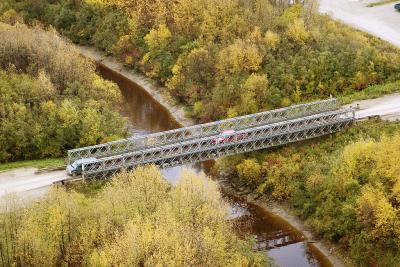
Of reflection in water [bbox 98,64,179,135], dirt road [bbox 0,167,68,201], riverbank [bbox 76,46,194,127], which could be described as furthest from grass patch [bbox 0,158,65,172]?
riverbank [bbox 76,46,194,127]

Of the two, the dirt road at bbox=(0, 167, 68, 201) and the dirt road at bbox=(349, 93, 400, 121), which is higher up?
the dirt road at bbox=(349, 93, 400, 121)

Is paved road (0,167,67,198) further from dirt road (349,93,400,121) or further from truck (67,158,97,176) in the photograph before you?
dirt road (349,93,400,121)

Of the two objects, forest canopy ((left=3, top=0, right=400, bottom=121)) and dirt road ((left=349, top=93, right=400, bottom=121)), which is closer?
dirt road ((left=349, top=93, right=400, bottom=121))

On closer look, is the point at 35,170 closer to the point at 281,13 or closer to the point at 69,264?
the point at 69,264

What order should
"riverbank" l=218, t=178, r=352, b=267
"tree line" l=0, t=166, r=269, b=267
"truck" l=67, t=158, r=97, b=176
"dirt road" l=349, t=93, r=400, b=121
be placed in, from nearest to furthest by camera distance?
"tree line" l=0, t=166, r=269, b=267 < "riverbank" l=218, t=178, r=352, b=267 < "truck" l=67, t=158, r=97, b=176 < "dirt road" l=349, t=93, r=400, b=121

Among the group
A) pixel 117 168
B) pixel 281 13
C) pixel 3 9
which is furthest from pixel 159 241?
pixel 3 9

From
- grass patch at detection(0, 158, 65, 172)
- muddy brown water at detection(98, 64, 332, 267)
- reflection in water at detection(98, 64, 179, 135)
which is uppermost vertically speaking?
grass patch at detection(0, 158, 65, 172)

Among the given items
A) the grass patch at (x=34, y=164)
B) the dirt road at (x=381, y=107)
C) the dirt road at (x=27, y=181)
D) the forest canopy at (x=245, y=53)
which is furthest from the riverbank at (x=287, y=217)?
the dirt road at (x=27, y=181)
